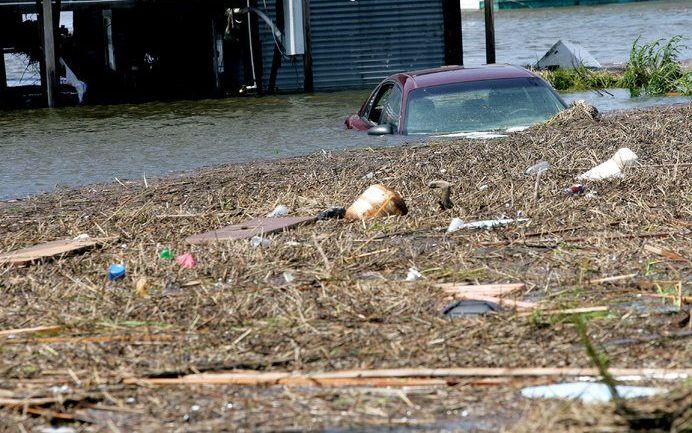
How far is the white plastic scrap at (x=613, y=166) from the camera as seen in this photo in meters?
7.82

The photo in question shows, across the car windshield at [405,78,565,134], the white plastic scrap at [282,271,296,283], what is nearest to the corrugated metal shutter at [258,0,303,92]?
the car windshield at [405,78,565,134]

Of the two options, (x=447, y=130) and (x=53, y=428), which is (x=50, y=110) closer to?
(x=447, y=130)

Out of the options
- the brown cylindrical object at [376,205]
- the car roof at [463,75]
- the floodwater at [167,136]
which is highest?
the car roof at [463,75]

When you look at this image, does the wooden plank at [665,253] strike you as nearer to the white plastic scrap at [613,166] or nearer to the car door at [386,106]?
the white plastic scrap at [613,166]

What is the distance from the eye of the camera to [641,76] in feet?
58.7

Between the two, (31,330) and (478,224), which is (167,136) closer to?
(478,224)

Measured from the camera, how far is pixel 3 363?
4.22 metres

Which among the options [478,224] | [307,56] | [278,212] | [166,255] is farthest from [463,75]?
[307,56]

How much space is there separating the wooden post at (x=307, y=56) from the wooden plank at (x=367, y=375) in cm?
1803

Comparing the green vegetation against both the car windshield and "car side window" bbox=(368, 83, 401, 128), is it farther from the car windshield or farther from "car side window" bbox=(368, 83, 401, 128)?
the car windshield

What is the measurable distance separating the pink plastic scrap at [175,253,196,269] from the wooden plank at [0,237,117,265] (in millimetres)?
767

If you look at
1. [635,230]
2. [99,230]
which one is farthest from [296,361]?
[99,230]

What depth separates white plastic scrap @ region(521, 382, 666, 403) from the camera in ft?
11.5

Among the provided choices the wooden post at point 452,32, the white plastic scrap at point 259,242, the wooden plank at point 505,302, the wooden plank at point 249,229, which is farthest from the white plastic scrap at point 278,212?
the wooden post at point 452,32
